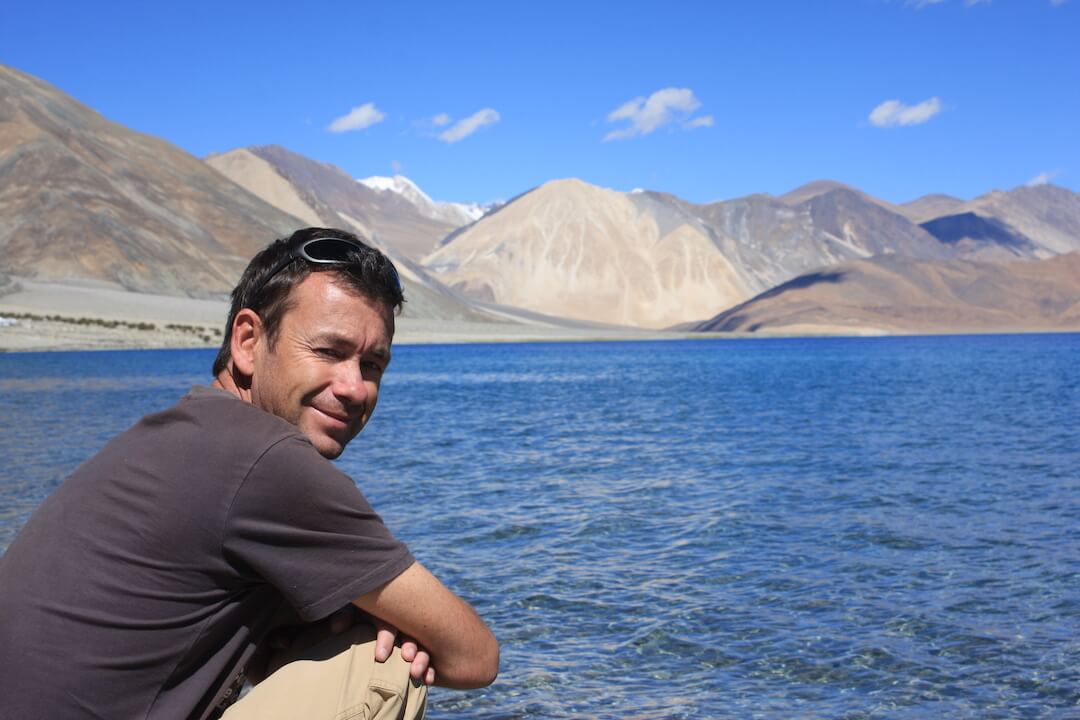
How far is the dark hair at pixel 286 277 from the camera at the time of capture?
2.97 meters

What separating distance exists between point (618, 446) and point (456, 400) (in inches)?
575

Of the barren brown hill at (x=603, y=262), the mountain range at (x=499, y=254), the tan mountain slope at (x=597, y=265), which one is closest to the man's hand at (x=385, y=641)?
the mountain range at (x=499, y=254)

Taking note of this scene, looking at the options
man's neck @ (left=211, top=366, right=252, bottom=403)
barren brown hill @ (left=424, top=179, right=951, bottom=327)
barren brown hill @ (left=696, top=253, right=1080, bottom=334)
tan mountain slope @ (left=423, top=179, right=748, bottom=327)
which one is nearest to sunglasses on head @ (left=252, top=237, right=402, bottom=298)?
man's neck @ (left=211, top=366, right=252, bottom=403)

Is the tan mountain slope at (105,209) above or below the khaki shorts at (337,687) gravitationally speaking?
above

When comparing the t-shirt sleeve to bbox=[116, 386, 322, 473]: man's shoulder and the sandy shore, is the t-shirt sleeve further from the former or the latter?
the sandy shore

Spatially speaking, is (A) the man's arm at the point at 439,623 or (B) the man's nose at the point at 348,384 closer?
(A) the man's arm at the point at 439,623

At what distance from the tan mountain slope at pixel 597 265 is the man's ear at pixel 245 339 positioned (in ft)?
545

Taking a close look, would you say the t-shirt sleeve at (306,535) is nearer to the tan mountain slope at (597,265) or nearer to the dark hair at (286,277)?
the dark hair at (286,277)

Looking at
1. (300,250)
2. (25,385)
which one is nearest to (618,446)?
(300,250)

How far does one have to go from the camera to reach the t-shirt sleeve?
2.52 meters

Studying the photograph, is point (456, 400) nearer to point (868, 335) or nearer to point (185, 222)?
point (185, 222)

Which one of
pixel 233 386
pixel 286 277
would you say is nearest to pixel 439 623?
pixel 233 386

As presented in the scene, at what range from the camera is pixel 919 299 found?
14388 cm

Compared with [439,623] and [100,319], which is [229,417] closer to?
[439,623]
